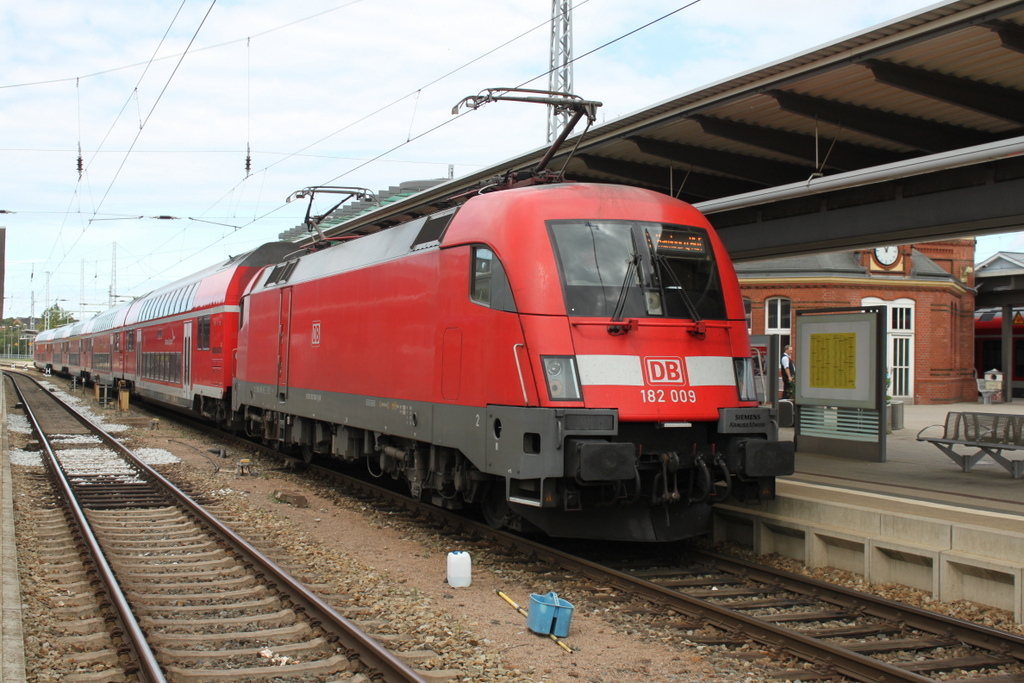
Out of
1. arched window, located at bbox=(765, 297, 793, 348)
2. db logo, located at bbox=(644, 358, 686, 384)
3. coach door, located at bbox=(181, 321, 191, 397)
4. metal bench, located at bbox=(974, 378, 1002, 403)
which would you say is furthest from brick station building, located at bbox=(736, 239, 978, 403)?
db logo, located at bbox=(644, 358, 686, 384)

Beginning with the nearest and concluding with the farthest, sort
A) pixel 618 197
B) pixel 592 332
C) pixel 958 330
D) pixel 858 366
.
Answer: pixel 592 332, pixel 618 197, pixel 858 366, pixel 958 330

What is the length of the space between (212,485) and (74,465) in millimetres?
3467

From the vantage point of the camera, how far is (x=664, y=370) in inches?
308

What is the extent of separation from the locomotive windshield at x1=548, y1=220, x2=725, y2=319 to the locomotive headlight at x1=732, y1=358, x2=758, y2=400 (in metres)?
0.46

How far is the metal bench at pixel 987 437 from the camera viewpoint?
10578 millimetres

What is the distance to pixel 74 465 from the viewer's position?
1513 centimetres

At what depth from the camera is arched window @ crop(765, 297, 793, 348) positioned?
3150cm

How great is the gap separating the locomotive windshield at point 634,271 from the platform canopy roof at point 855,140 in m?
1.59

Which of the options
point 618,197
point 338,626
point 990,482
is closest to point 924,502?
point 990,482

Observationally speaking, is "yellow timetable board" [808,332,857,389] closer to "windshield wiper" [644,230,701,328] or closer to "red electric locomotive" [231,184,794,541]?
"red electric locomotive" [231,184,794,541]

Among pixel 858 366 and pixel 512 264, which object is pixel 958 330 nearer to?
pixel 858 366

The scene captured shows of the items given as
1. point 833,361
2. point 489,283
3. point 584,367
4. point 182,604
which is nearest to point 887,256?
point 833,361

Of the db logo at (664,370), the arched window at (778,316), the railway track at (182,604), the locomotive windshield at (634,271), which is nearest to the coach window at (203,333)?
the railway track at (182,604)

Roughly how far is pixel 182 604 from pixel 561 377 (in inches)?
139
